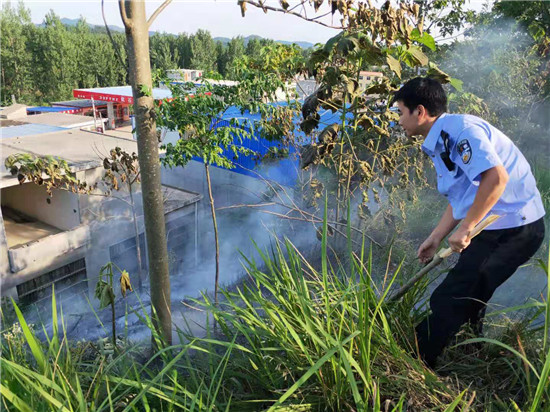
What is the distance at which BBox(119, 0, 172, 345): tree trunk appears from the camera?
126 inches

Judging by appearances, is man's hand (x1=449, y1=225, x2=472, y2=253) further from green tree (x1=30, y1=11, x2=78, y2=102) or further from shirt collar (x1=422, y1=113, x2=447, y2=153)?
green tree (x1=30, y1=11, x2=78, y2=102)

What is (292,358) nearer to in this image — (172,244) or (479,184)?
(479,184)

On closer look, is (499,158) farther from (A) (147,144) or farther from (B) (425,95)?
(A) (147,144)

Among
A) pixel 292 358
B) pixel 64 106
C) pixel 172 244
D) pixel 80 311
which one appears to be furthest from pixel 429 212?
pixel 64 106

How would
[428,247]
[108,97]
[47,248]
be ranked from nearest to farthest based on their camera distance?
[428,247], [47,248], [108,97]

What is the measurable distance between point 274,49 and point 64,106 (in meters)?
27.6

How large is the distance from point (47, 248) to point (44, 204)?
2.35 meters

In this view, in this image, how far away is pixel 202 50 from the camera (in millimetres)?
37875

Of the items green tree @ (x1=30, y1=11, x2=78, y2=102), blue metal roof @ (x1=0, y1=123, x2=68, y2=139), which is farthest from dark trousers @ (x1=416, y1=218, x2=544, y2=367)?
green tree @ (x1=30, y1=11, x2=78, y2=102)

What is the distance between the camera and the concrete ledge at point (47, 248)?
8062 mm

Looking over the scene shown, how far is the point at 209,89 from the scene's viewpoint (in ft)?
16.7

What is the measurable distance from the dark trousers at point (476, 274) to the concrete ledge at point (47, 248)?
8.48 metres

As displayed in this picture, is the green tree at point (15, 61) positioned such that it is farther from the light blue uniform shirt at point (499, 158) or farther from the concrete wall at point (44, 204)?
the light blue uniform shirt at point (499, 158)

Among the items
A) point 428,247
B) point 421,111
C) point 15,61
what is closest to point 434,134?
point 421,111
